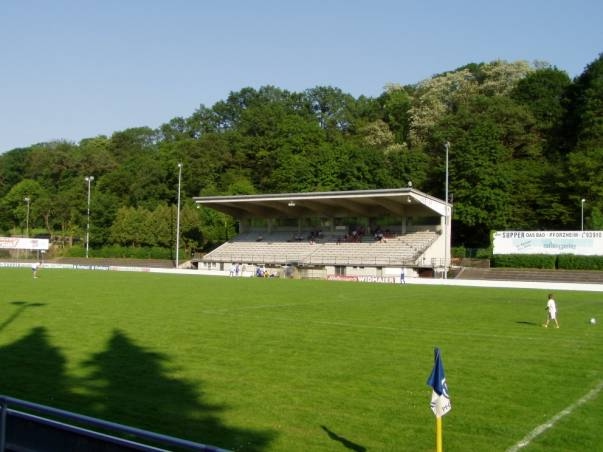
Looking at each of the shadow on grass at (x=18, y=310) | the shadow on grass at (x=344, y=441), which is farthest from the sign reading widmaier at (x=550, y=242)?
the shadow on grass at (x=344, y=441)

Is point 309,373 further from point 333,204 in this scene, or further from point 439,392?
point 333,204

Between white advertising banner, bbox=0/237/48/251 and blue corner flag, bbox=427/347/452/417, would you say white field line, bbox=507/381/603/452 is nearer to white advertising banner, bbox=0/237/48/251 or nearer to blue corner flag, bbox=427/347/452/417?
blue corner flag, bbox=427/347/452/417

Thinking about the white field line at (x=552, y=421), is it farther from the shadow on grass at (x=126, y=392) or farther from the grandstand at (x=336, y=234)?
the grandstand at (x=336, y=234)

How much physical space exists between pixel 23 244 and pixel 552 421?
3461 inches

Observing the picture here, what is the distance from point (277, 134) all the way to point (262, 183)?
8.41 m

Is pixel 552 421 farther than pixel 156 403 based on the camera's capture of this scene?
No

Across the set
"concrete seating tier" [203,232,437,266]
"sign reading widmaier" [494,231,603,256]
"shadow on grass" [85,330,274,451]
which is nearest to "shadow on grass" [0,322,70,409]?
"shadow on grass" [85,330,274,451]

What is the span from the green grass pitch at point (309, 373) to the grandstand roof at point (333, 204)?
3658cm

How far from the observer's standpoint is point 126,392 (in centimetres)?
1177

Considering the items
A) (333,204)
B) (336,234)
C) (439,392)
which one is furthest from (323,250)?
(439,392)

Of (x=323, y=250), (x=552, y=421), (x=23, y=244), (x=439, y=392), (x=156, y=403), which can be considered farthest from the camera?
(x=23, y=244)

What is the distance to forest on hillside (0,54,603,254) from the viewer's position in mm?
74000

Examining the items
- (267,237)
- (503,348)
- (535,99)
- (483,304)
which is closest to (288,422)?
(503,348)

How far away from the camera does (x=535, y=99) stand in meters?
88.5
